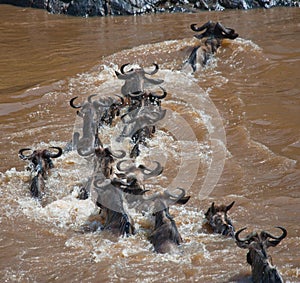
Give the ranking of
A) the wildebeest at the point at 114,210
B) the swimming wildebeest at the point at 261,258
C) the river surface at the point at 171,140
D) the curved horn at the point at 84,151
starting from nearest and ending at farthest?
the swimming wildebeest at the point at 261,258 → the river surface at the point at 171,140 → the wildebeest at the point at 114,210 → the curved horn at the point at 84,151

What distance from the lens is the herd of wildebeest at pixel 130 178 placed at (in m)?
5.89

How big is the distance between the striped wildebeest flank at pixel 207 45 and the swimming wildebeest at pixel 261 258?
7492 millimetres

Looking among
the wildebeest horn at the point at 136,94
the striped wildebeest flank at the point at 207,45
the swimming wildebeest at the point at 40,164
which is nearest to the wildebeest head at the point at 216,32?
the striped wildebeest flank at the point at 207,45

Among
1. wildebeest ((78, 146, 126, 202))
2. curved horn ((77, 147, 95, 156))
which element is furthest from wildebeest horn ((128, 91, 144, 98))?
wildebeest ((78, 146, 126, 202))

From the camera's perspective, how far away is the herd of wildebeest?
5890 millimetres

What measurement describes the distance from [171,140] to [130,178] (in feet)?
8.06

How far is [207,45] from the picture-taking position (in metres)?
13.6

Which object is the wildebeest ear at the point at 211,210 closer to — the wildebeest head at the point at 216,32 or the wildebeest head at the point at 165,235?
the wildebeest head at the point at 165,235

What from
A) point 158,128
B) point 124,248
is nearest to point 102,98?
point 158,128

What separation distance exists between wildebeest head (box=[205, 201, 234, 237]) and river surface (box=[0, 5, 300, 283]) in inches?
4.1

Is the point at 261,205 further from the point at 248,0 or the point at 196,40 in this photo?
the point at 248,0

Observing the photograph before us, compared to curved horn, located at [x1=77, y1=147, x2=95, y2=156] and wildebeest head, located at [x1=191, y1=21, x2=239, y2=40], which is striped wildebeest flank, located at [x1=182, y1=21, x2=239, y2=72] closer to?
wildebeest head, located at [x1=191, y1=21, x2=239, y2=40]

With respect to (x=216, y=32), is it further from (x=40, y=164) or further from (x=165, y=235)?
(x=165, y=235)

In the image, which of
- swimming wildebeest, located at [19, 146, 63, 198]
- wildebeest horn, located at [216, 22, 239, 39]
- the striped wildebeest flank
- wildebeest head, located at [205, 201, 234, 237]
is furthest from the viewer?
wildebeest horn, located at [216, 22, 239, 39]
